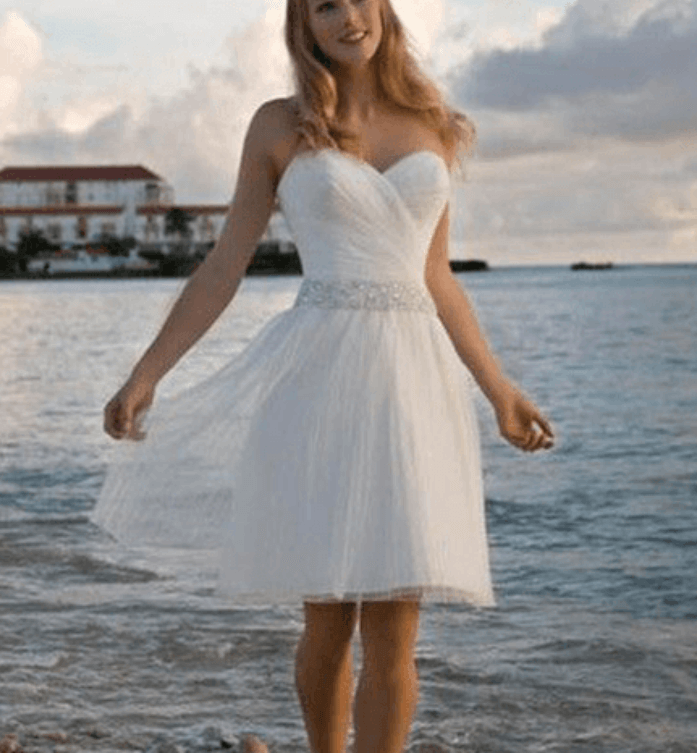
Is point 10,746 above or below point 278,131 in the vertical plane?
below

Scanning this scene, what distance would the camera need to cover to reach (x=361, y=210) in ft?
10.5

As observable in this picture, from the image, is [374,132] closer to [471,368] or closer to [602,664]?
[471,368]

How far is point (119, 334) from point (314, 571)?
42.6 meters

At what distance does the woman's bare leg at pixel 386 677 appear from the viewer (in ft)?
10.6

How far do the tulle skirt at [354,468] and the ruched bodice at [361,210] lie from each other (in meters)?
0.10

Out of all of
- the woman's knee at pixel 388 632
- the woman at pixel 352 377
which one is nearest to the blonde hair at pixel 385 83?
the woman at pixel 352 377

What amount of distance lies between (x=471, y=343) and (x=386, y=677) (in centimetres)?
69

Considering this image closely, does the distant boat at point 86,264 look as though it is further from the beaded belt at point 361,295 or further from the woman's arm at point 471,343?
the beaded belt at point 361,295

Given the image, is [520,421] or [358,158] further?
[520,421]

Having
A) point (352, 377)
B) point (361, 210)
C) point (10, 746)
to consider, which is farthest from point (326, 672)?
point (10, 746)

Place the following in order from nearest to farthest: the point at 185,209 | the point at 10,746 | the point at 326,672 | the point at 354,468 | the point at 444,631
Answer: the point at 354,468
the point at 326,672
the point at 10,746
the point at 444,631
the point at 185,209

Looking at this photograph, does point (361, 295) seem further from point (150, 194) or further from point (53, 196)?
point (53, 196)

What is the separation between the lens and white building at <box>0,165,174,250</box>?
14388 centimetres

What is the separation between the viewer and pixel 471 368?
11.2 ft
